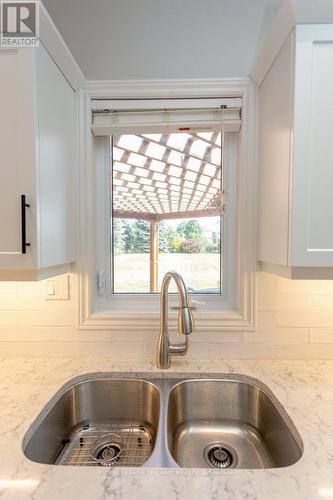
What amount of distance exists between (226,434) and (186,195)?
1.05 meters

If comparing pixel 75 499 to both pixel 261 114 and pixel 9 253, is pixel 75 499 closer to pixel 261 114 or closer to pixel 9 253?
pixel 9 253

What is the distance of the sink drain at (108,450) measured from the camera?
90 cm

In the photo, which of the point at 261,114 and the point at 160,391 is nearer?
the point at 160,391

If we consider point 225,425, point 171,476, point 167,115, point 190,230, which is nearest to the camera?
point 171,476

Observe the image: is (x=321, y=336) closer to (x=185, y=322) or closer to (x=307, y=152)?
(x=185, y=322)

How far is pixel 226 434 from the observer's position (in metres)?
1.02

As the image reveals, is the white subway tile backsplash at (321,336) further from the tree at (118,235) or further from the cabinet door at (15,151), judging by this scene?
the cabinet door at (15,151)

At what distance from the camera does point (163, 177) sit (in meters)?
1.34

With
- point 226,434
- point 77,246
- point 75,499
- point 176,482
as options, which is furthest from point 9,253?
point 226,434

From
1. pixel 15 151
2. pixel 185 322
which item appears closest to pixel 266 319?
pixel 185 322

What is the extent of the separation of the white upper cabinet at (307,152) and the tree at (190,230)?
1.56ft

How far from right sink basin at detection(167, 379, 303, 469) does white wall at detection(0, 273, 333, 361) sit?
17 centimetres

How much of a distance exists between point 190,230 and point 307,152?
626 millimetres

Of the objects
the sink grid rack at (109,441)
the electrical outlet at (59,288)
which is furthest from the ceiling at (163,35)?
the sink grid rack at (109,441)
